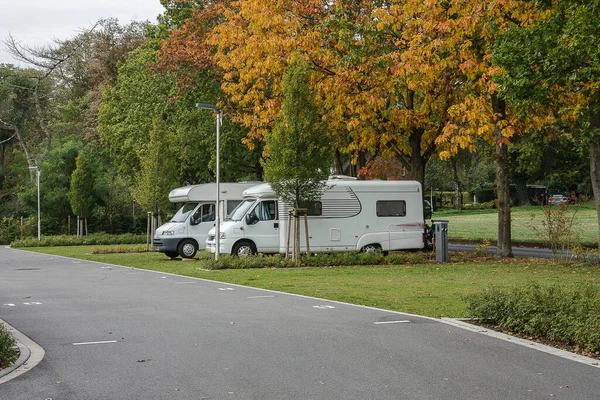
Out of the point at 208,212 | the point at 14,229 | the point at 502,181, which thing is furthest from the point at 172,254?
the point at 14,229

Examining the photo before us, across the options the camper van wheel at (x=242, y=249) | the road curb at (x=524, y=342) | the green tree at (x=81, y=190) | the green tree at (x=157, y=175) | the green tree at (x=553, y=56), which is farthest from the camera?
the green tree at (x=81, y=190)

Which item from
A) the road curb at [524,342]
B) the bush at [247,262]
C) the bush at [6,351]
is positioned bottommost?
the road curb at [524,342]

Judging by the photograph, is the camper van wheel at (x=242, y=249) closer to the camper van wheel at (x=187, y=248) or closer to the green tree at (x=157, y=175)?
the camper van wheel at (x=187, y=248)

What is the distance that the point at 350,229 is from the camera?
2541 centimetres

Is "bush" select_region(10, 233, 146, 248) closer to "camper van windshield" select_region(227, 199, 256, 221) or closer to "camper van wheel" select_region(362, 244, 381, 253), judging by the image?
"camper van windshield" select_region(227, 199, 256, 221)

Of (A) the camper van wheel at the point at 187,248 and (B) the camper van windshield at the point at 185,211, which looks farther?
(B) the camper van windshield at the point at 185,211

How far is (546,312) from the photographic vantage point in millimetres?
10008

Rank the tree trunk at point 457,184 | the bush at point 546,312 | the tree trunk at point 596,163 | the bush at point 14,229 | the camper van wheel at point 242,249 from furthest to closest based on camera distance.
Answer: the tree trunk at point 457,184 → the bush at point 14,229 → the camper van wheel at point 242,249 → the tree trunk at point 596,163 → the bush at point 546,312

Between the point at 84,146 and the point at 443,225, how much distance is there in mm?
35637

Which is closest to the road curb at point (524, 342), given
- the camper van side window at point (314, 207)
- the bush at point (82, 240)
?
the camper van side window at point (314, 207)

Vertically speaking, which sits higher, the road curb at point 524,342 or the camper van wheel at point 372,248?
the camper van wheel at point 372,248

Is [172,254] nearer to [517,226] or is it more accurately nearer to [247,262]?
[247,262]

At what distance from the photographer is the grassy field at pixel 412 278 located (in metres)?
13.8

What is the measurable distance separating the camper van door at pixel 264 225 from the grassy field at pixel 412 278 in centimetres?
237
